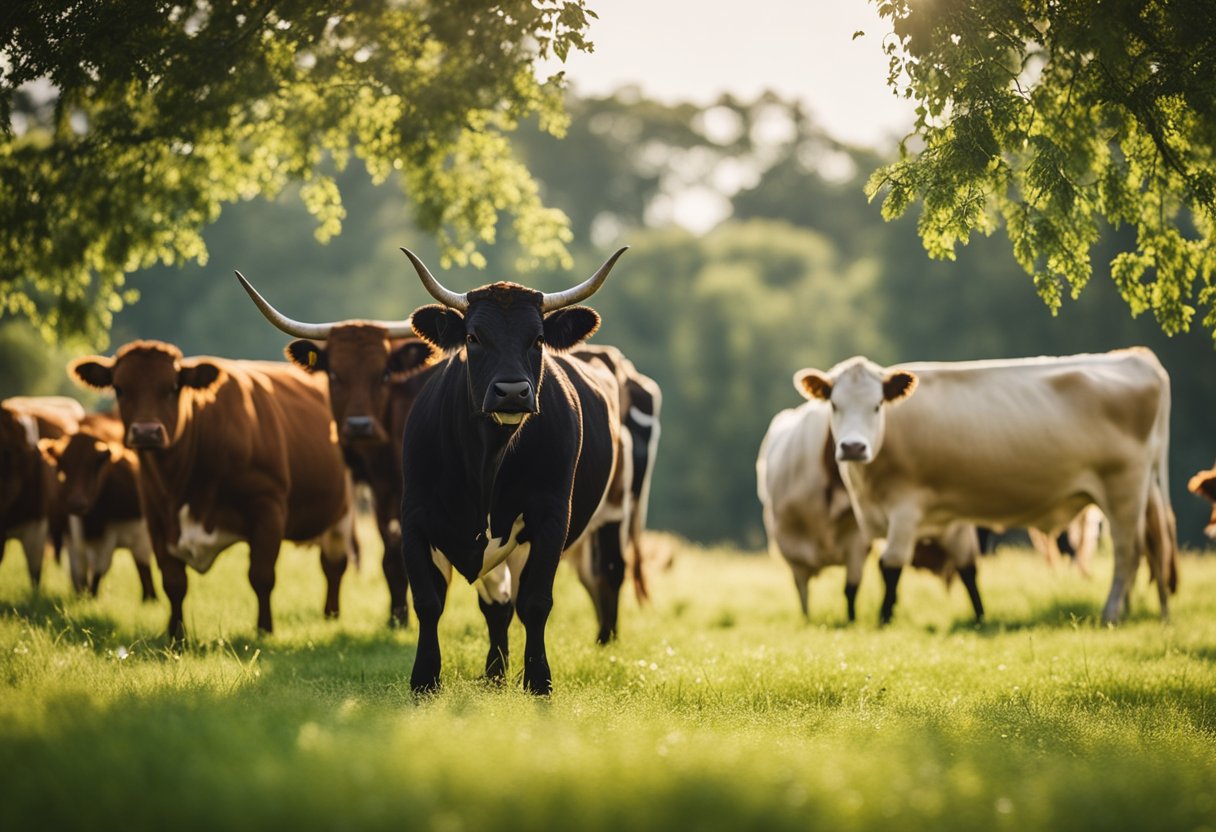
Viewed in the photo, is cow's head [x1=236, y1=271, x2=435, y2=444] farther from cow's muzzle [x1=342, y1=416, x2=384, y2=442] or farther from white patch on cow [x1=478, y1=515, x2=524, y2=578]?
white patch on cow [x1=478, y1=515, x2=524, y2=578]

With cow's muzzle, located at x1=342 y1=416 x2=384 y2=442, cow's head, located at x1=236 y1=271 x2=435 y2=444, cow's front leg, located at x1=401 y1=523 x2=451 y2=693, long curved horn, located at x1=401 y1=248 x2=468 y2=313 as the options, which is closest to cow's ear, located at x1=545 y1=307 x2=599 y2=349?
long curved horn, located at x1=401 y1=248 x2=468 y2=313

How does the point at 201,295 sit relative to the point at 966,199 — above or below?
above

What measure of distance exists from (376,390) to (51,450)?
13.8 feet

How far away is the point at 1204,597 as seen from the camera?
12906 millimetres

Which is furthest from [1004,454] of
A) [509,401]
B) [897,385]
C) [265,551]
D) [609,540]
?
[509,401]

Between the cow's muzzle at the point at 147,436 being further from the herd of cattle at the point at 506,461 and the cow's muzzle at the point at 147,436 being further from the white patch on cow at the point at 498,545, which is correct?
the white patch on cow at the point at 498,545

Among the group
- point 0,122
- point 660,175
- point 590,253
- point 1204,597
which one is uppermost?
point 660,175

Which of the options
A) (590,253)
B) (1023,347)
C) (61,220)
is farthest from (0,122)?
(590,253)

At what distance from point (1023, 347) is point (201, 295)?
96.9 feet

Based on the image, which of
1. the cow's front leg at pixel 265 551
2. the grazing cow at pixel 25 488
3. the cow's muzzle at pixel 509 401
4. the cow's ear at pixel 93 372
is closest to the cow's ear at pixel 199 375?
the cow's ear at pixel 93 372

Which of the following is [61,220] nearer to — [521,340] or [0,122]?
[0,122]

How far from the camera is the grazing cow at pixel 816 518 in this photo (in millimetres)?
12367

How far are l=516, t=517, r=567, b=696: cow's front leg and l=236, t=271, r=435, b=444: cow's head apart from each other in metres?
2.91

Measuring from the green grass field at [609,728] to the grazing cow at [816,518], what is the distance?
1.37m
